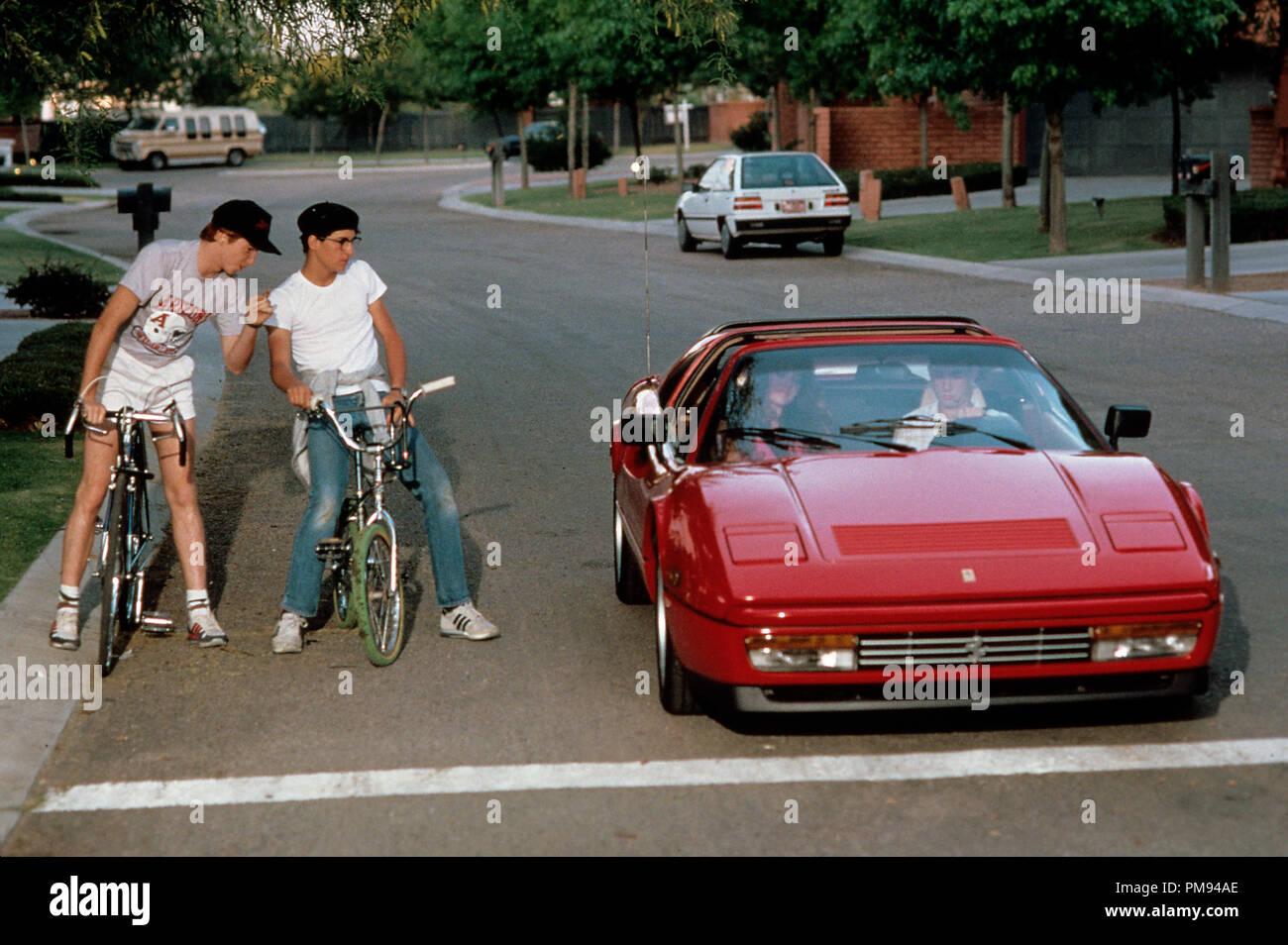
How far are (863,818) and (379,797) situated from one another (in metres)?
1.51

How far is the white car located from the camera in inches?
1146

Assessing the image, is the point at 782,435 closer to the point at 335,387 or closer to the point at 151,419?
the point at 335,387

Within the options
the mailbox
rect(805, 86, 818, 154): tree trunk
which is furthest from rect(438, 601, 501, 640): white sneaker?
rect(805, 86, 818, 154): tree trunk

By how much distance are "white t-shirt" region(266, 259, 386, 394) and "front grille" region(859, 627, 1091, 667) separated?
9.41 ft

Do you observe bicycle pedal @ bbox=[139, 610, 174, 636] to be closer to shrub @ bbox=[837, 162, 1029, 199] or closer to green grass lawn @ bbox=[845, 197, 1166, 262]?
green grass lawn @ bbox=[845, 197, 1166, 262]

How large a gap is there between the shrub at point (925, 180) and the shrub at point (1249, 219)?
51.0 feet

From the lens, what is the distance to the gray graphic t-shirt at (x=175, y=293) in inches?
286

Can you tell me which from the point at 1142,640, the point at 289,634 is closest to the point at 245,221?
the point at 289,634

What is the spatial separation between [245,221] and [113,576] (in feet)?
5.09

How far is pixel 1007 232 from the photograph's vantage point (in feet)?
103
